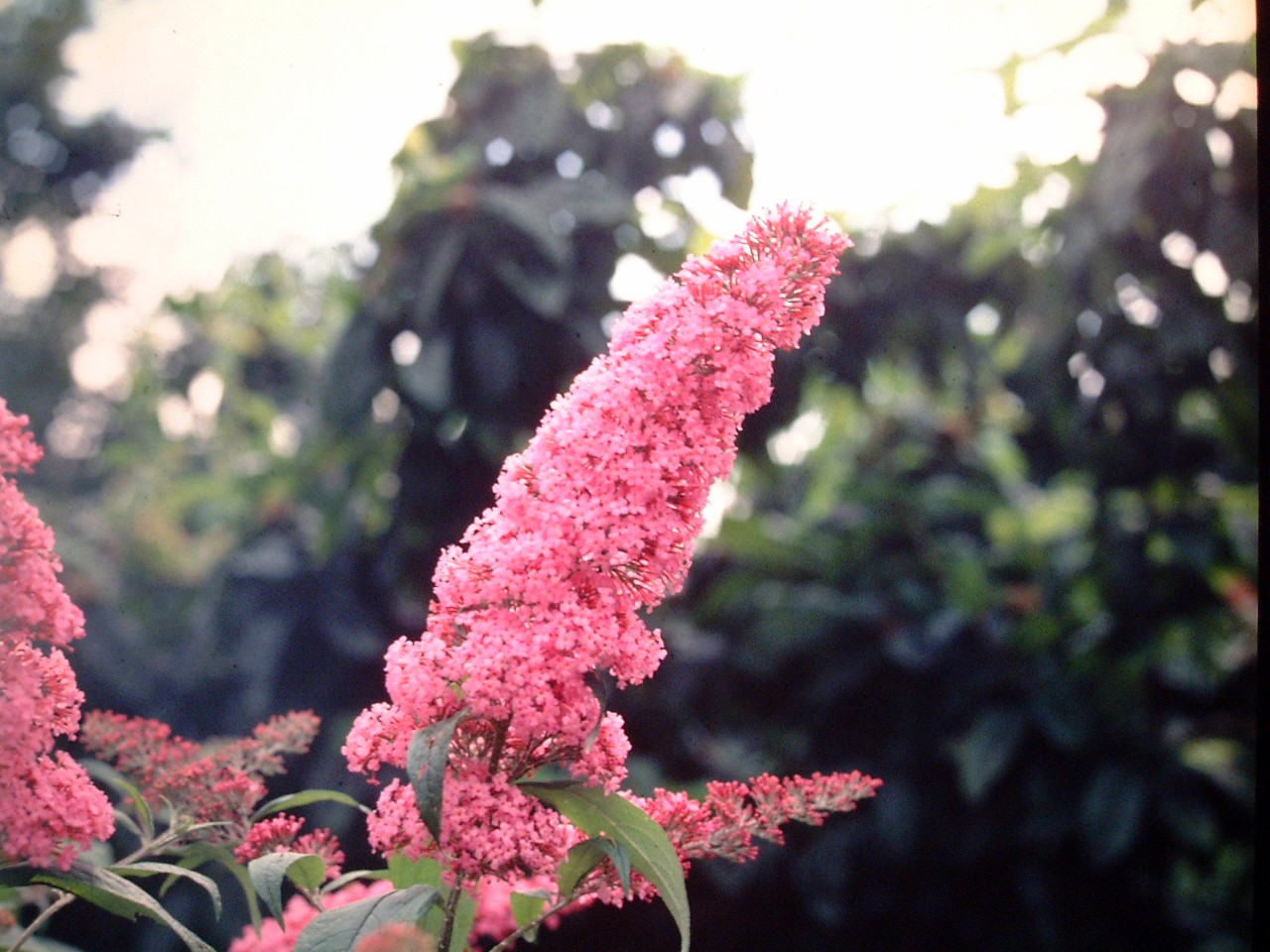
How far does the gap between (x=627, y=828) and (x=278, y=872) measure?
0.15 metres

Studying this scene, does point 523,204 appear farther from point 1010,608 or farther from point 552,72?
point 1010,608

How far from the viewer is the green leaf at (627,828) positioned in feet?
1.47

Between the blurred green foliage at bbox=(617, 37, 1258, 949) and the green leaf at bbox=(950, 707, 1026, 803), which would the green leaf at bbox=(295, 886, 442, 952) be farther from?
the green leaf at bbox=(950, 707, 1026, 803)

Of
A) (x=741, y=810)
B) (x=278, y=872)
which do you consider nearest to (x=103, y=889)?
(x=278, y=872)

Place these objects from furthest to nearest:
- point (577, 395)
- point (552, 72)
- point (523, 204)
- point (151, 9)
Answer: point (552, 72)
point (523, 204)
point (151, 9)
point (577, 395)

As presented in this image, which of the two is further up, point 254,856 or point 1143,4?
point 1143,4

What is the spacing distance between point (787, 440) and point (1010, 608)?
33 cm

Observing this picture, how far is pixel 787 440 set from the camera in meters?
1.31

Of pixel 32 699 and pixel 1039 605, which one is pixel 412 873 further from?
pixel 1039 605

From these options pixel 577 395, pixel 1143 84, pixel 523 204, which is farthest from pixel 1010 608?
pixel 577 395

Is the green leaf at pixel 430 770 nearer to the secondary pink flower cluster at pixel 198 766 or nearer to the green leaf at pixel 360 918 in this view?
the green leaf at pixel 360 918

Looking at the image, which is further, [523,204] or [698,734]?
[698,734]

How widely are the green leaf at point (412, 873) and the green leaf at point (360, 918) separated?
0.06 m

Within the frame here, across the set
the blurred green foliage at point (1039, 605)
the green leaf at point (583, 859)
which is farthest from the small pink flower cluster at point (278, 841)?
the blurred green foliage at point (1039, 605)
